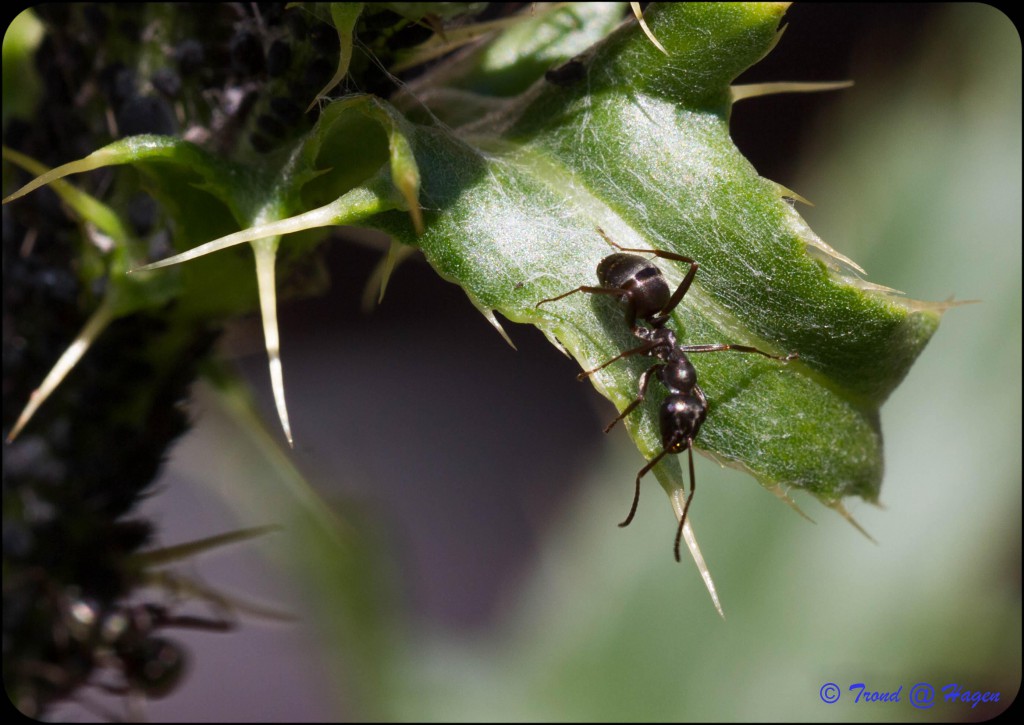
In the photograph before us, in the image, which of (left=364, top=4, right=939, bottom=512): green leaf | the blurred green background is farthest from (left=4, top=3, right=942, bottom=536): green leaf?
the blurred green background

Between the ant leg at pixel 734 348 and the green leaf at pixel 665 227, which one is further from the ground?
the green leaf at pixel 665 227

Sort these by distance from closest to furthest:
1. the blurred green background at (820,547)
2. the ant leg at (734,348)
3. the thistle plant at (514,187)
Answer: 1. the thistle plant at (514,187)
2. the ant leg at (734,348)
3. the blurred green background at (820,547)

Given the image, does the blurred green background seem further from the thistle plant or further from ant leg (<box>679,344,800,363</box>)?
ant leg (<box>679,344,800,363</box>)

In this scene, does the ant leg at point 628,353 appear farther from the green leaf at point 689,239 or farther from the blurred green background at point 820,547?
the blurred green background at point 820,547

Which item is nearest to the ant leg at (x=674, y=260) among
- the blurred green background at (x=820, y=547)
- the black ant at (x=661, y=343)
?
the black ant at (x=661, y=343)

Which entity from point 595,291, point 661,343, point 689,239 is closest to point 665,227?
point 689,239
